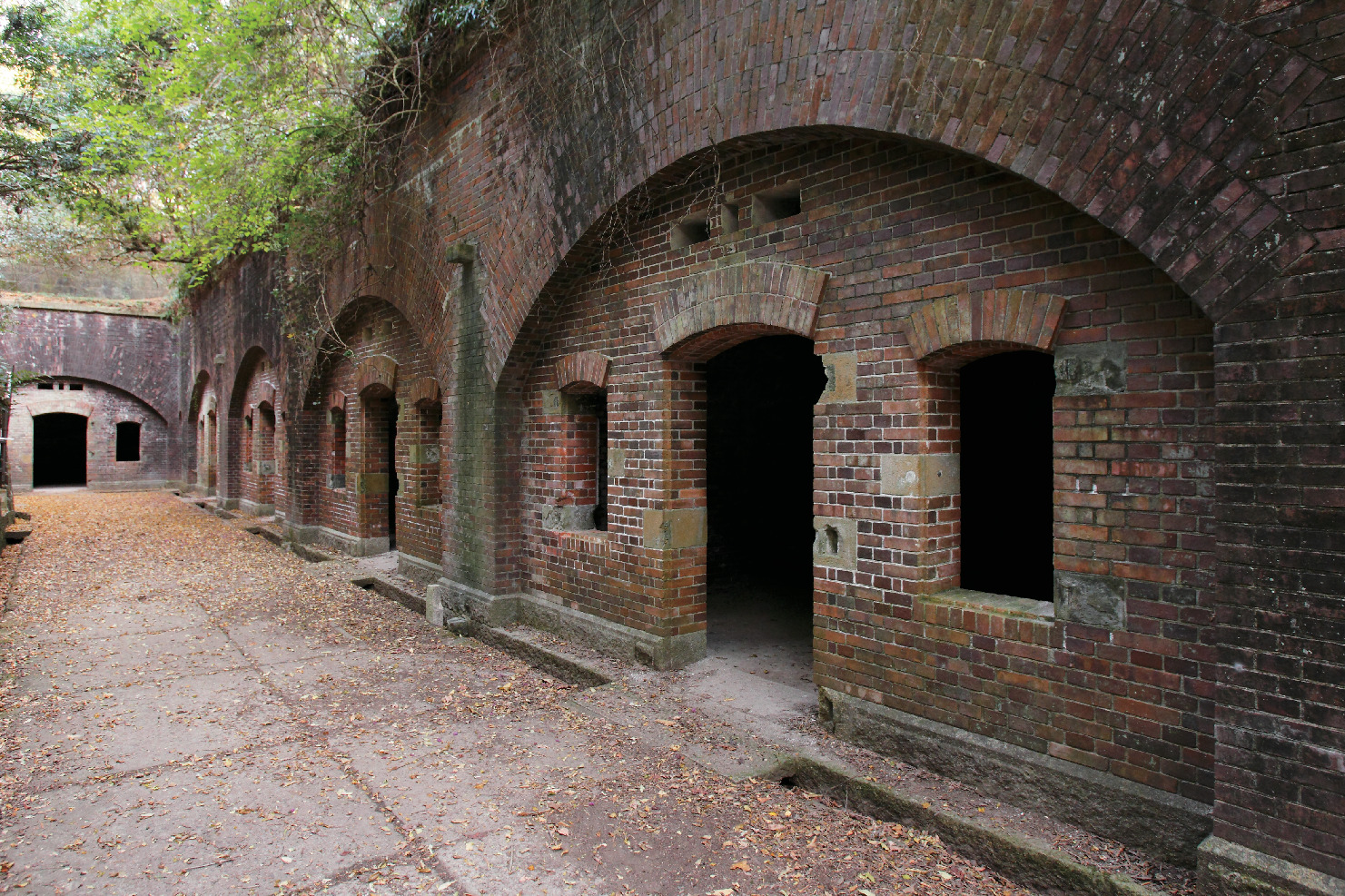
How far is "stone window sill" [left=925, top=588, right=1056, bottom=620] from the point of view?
12.5ft

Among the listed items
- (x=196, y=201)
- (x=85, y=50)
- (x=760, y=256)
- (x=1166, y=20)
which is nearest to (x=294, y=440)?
(x=196, y=201)

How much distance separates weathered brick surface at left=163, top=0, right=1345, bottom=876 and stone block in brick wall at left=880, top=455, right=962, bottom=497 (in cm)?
7

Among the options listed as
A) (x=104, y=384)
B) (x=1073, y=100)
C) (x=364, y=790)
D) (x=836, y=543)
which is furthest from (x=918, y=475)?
(x=104, y=384)

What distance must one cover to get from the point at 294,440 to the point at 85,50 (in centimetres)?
636

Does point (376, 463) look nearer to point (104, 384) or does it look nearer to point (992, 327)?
point (992, 327)

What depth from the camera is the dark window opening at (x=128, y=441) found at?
25.4 meters

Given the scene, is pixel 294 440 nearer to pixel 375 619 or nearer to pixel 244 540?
pixel 244 540

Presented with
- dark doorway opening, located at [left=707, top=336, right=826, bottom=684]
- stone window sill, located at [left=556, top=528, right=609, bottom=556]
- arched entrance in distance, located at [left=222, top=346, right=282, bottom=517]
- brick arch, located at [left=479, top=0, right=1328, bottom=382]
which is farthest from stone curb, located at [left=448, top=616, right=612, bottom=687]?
arched entrance in distance, located at [left=222, top=346, right=282, bottom=517]

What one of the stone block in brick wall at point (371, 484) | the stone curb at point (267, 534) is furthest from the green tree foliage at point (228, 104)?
the stone curb at point (267, 534)

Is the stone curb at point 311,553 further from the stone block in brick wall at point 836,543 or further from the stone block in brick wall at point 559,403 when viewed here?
the stone block in brick wall at point 836,543

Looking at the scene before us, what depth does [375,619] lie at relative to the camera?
8.41m

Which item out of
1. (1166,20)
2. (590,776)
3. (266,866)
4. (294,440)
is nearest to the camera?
(1166,20)

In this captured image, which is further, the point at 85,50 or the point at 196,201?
the point at 85,50

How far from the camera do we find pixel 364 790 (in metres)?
4.29
